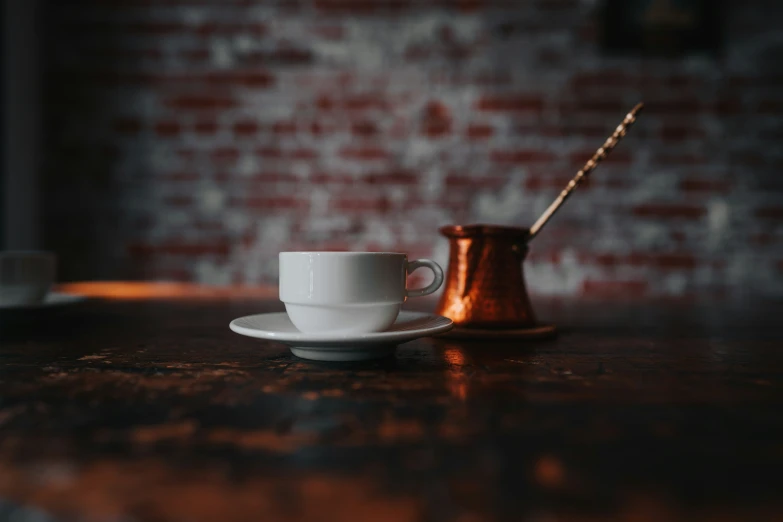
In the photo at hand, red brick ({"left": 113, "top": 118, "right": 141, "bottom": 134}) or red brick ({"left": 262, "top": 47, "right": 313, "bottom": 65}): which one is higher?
red brick ({"left": 262, "top": 47, "right": 313, "bottom": 65})

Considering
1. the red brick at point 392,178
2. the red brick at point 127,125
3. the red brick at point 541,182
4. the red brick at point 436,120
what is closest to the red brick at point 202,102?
the red brick at point 127,125

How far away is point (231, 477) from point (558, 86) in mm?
2393

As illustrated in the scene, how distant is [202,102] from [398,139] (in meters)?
0.91

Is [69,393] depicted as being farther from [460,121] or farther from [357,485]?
[460,121]

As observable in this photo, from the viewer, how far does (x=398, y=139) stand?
91.7 inches

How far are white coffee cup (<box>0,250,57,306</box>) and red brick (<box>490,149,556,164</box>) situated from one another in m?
1.90

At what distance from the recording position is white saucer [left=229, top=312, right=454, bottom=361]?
0.44 meters

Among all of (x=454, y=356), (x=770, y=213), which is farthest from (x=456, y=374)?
(x=770, y=213)

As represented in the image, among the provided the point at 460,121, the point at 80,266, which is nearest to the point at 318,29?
the point at 460,121

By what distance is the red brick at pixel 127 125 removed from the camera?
7.71 feet

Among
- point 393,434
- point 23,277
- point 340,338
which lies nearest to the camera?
point 393,434

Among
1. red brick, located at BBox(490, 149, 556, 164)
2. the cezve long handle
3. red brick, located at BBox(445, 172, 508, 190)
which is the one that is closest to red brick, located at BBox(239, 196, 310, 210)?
red brick, located at BBox(445, 172, 508, 190)

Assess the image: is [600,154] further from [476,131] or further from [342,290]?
[476,131]

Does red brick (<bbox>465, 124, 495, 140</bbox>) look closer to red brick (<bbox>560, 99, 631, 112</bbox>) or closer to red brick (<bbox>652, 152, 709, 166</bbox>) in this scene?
red brick (<bbox>560, 99, 631, 112</bbox>)
